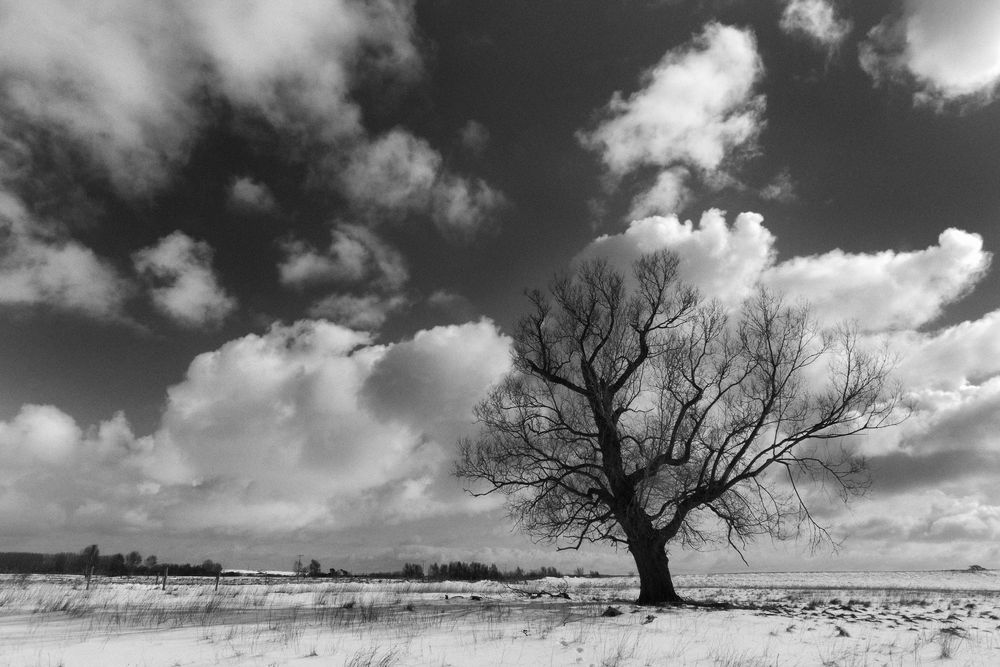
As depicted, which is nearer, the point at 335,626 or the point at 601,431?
the point at 335,626

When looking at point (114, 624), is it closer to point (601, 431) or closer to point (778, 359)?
point (601, 431)

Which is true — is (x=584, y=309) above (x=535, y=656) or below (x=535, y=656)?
above

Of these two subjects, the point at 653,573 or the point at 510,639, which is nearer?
the point at 510,639

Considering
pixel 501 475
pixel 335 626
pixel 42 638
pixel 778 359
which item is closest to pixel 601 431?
pixel 501 475

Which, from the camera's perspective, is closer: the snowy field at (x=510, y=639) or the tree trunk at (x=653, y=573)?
the snowy field at (x=510, y=639)

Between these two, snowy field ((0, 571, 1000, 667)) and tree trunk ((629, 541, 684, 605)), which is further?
tree trunk ((629, 541, 684, 605))

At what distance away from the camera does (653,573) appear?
17.9 metres

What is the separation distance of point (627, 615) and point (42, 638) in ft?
39.9

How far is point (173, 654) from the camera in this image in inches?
346

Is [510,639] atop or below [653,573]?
below

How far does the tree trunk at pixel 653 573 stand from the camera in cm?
1769

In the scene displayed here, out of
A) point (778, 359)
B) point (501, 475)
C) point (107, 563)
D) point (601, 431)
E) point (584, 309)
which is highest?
point (584, 309)

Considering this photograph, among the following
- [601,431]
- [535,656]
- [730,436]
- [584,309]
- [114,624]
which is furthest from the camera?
[584,309]

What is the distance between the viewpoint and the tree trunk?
17.7m
